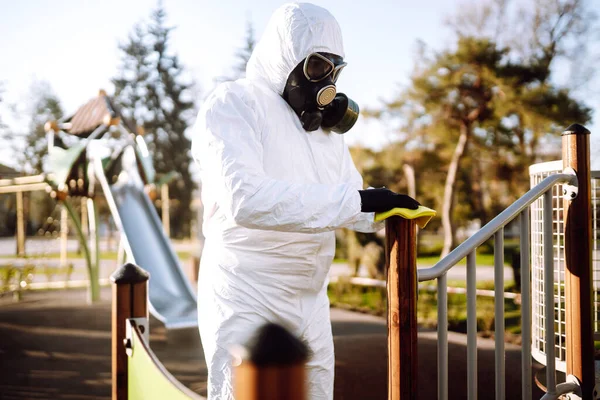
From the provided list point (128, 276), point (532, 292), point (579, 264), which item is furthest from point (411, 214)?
point (128, 276)

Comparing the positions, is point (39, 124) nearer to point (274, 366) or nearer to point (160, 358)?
point (160, 358)

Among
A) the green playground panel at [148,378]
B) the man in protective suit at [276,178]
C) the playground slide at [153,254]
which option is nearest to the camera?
the man in protective suit at [276,178]

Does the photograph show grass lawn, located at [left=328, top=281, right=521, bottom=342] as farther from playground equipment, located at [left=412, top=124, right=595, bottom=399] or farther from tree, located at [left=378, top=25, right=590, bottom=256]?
playground equipment, located at [left=412, top=124, right=595, bottom=399]

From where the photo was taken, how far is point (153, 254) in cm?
812

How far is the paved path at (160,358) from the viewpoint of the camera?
14.0 feet

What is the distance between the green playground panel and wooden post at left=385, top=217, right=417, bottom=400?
1.01m

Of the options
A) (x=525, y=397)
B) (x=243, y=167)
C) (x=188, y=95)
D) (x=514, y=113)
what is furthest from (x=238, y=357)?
(x=188, y=95)

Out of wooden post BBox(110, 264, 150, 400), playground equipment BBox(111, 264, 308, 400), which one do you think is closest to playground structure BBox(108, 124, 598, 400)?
playground equipment BBox(111, 264, 308, 400)

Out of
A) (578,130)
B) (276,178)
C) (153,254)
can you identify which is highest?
(578,130)

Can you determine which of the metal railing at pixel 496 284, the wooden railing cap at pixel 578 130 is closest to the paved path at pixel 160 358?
the metal railing at pixel 496 284

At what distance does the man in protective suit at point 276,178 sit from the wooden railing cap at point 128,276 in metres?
1.06

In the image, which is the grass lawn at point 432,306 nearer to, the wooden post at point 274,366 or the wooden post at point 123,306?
the wooden post at point 123,306

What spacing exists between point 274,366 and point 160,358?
5411 millimetres

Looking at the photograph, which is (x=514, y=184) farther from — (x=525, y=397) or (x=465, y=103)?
(x=525, y=397)
